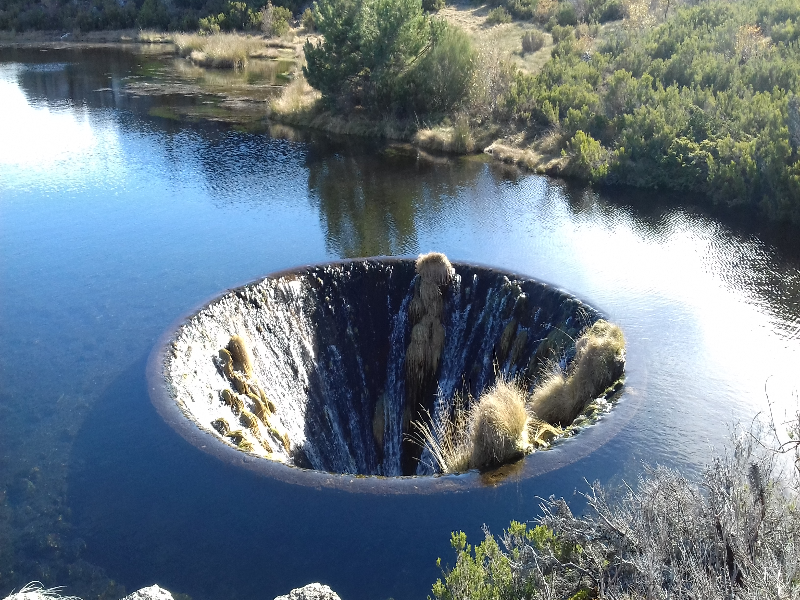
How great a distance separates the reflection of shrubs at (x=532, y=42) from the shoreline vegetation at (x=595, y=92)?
2.8 inches

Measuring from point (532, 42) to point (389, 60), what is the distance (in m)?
11.8

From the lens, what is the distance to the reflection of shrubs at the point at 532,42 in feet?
133

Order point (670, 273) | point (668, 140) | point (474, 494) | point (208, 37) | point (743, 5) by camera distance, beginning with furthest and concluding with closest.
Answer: point (208, 37) < point (743, 5) < point (668, 140) < point (670, 273) < point (474, 494)

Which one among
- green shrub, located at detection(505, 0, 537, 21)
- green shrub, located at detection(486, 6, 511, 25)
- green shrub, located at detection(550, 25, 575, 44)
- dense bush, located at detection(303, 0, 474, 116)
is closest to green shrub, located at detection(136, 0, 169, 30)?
green shrub, located at detection(486, 6, 511, 25)

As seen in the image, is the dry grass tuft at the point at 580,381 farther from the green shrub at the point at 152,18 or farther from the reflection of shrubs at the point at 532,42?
the green shrub at the point at 152,18

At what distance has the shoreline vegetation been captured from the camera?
24.4 meters

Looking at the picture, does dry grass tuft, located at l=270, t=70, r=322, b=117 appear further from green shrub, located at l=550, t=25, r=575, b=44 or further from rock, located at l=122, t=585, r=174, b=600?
rock, located at l=122, t=585, r=174, b=600

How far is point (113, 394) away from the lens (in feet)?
42.8

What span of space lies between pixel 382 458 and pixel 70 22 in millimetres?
57854

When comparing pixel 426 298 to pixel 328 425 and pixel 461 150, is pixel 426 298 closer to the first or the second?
pixel 328 425

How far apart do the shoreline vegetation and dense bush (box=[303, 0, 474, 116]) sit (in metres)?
0.06

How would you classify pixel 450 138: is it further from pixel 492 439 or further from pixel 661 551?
pixel 661 551

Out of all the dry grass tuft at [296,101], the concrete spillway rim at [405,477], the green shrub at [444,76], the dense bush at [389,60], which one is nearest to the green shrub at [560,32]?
the dense bush at [389,60]

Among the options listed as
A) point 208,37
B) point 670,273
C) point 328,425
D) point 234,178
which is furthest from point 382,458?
point 208,37
